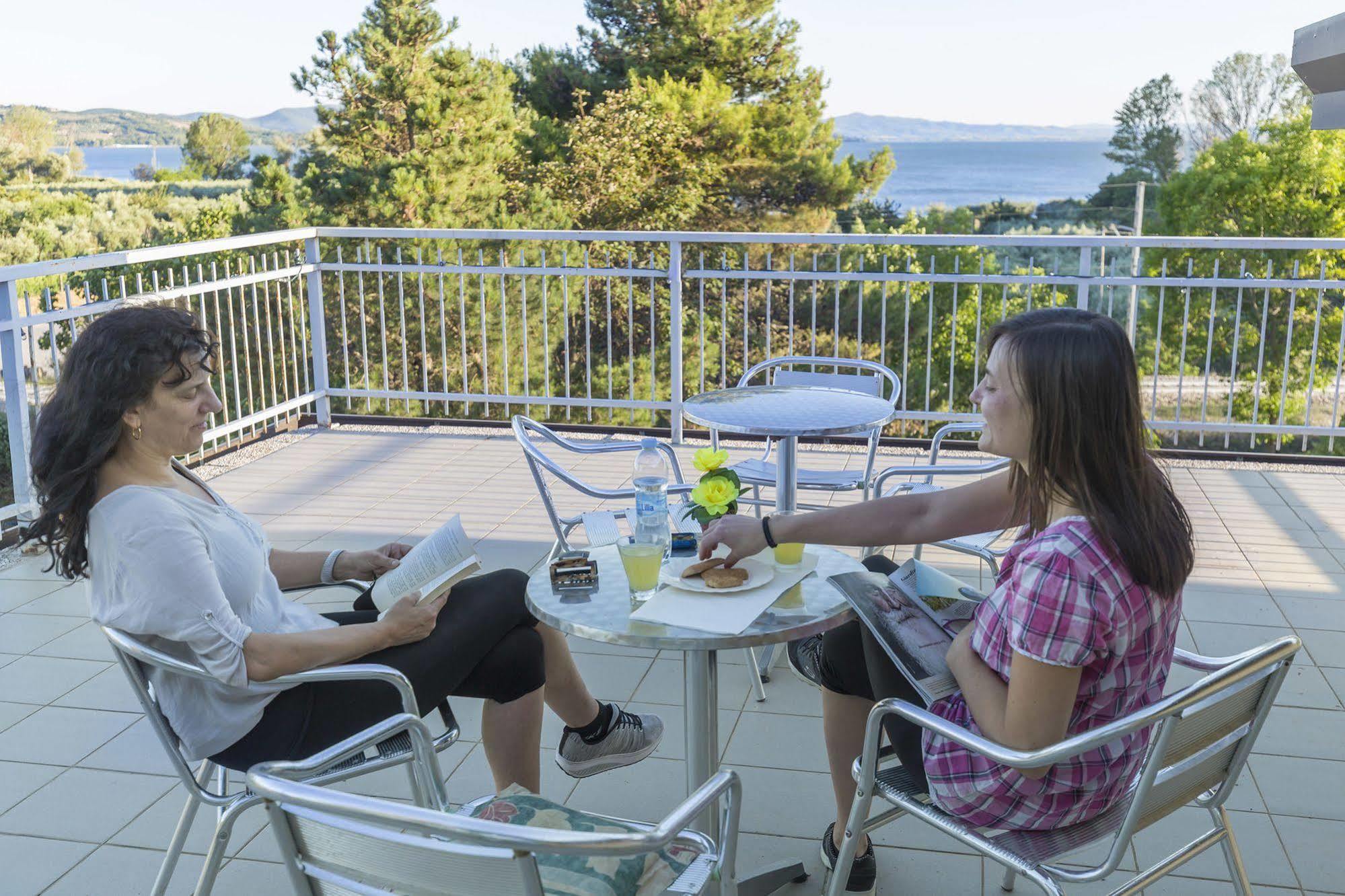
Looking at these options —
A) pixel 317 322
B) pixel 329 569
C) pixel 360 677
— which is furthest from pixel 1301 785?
pixel 317 322

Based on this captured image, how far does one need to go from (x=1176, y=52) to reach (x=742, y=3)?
4345cm

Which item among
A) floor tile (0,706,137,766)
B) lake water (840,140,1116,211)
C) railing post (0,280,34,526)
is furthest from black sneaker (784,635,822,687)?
lake water (840,140,1116,211)

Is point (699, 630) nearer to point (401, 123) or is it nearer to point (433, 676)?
point (433, 676)

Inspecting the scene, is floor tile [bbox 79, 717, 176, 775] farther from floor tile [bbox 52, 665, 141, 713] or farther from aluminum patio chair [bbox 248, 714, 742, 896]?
aluminum patio chair [bbox 248, 714, 742, 896]

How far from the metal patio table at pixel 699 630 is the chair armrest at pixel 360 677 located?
Result: 0.87ft

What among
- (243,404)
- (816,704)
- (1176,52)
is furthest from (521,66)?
(1176,52)

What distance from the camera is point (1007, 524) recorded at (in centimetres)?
226

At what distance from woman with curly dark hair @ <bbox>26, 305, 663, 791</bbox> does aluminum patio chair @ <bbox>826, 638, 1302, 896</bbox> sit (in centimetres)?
78

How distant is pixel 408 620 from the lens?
215 cm

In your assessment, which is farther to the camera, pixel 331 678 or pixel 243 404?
pixel 243 404

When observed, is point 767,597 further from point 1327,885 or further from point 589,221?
point 589,221

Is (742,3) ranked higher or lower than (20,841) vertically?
higher

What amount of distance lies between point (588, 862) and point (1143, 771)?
82cm

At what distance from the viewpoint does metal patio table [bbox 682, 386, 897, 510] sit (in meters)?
3.42
